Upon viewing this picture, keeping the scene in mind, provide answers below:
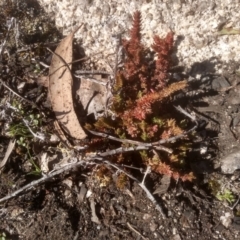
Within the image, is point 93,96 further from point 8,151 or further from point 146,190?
point 146,190

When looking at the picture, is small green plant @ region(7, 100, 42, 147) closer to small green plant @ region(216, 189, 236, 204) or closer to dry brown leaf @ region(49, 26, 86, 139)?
dry brown leaf @ region(49, 26, 86, 139)

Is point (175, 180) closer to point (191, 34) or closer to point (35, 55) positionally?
point (191, 34)

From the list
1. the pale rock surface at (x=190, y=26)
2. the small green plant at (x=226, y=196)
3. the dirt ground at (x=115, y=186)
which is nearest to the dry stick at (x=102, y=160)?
the dirt ground at (x=115, y=186)

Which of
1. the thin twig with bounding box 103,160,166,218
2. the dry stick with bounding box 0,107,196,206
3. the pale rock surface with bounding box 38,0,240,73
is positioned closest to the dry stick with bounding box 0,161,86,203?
the dry stick with bounding box 0,107,196,206

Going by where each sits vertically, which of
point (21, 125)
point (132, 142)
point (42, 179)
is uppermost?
point (21, 125)

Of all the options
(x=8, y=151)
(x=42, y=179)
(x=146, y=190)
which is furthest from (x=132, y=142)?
(x=8, y=151)

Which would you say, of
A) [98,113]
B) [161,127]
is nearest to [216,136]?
[161,127]

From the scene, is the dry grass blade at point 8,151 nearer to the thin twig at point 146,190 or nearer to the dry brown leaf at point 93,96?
the dry brown leaf at point 93,96
